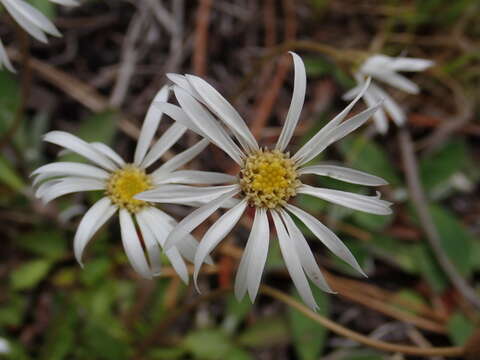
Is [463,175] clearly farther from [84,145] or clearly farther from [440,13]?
[84,145]

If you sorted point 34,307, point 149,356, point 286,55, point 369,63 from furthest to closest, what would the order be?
point 286,55
point 34,307
point 149,356
point 369,63

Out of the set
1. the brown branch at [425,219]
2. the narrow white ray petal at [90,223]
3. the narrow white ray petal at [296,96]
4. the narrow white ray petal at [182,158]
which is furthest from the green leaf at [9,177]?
the brown branch at [425,219]

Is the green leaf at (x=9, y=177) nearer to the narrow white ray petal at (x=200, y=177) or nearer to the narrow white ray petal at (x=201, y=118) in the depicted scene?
the narrow white ray petal at (x=200, y=177)

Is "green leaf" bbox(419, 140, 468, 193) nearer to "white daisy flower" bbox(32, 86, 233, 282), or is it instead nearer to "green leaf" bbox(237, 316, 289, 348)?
"green leaf" bbox(237, 316, 289, 348)

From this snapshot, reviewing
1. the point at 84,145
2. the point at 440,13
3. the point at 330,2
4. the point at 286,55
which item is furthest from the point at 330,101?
the point at 84,145

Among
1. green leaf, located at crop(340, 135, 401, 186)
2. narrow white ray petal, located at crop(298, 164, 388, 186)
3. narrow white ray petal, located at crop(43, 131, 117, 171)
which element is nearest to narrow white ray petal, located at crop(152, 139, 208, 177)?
narrow white ray petal, located at crop(43, 131, 117, 171)

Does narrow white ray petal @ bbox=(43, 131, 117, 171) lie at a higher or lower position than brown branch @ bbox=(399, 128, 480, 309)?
lower

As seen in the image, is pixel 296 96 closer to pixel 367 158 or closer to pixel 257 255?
pixel 257 255

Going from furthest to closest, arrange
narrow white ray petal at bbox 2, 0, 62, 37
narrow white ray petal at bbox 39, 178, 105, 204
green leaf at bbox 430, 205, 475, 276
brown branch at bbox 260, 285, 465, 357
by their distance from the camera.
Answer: green leaf at bbox 430, 205, 475, 276, brown branch at bbox 260, 285, 465, 357, narrow white ray petal at bbox 2, 0, 62, 37, narrow white ray petal at bbox 39, 178, 105, 204
